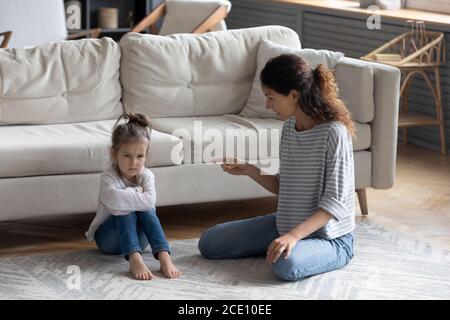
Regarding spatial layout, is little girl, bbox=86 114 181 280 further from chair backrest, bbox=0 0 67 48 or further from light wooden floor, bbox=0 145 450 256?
chair backrest, bbox=0 0 67 48

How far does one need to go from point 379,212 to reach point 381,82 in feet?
2.03

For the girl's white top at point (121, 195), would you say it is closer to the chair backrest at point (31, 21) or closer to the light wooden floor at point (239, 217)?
the light wooden floor at point (239, 217)

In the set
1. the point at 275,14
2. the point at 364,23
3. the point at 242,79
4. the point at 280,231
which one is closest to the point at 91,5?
the point at 275,14

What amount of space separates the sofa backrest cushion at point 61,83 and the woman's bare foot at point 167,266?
1.06 metres

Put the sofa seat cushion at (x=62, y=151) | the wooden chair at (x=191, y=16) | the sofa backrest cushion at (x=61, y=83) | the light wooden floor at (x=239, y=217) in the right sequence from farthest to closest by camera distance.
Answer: the wooden chair at (x=191, y=16) < the sofa backrest cushion at (x=61, y=83) < the light wooden floor at (x=239, y=217) < the sofa seat cushion at (x=62, y=151)

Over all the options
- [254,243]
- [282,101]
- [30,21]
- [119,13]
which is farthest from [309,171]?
[119,13]

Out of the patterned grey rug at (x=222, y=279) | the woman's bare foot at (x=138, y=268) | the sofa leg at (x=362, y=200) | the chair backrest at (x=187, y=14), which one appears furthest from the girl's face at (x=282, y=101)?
the chair backrest at (x=187, y=14)

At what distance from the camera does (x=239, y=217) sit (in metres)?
4.46

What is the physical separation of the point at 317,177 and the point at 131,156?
0.70 m

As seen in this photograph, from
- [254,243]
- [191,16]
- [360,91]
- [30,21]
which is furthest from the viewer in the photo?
[191,16]

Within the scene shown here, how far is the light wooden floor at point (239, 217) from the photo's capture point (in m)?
4.06

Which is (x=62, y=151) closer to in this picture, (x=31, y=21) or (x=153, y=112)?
(x=153, y=112)

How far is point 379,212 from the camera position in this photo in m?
4.56

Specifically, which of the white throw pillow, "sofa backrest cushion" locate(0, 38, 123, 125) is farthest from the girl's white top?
the white throw pillow
